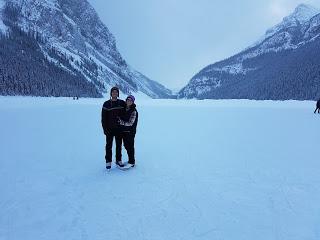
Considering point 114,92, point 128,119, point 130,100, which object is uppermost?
point 114,92

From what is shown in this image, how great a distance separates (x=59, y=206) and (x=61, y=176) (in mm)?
1997

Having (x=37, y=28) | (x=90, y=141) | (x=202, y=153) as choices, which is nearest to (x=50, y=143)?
(x=90, y=141)

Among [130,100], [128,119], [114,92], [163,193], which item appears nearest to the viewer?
[163,193]

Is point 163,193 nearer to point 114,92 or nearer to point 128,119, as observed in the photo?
point 128,119

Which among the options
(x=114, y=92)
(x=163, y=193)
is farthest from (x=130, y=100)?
(x=163, y=193)

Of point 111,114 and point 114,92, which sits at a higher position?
point 114,92

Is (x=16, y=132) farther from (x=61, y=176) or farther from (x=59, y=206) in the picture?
(x=59, y=206)

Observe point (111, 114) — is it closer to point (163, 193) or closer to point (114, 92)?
point (114, 92)

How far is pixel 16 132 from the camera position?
14.6 m

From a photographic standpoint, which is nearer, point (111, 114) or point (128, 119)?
point (111, 114)

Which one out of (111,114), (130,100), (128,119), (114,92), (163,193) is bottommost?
(163,193)

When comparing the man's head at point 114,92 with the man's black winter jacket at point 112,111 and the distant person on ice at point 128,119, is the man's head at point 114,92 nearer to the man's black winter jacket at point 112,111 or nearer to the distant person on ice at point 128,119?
the man's black winter jacket at point 112,111

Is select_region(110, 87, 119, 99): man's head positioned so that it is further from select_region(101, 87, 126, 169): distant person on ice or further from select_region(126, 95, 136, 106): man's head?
select_region(126, 95, 136, 106): man's head

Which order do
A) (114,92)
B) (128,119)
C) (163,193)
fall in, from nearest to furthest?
(163,193) → (114,92) → (128,119)
